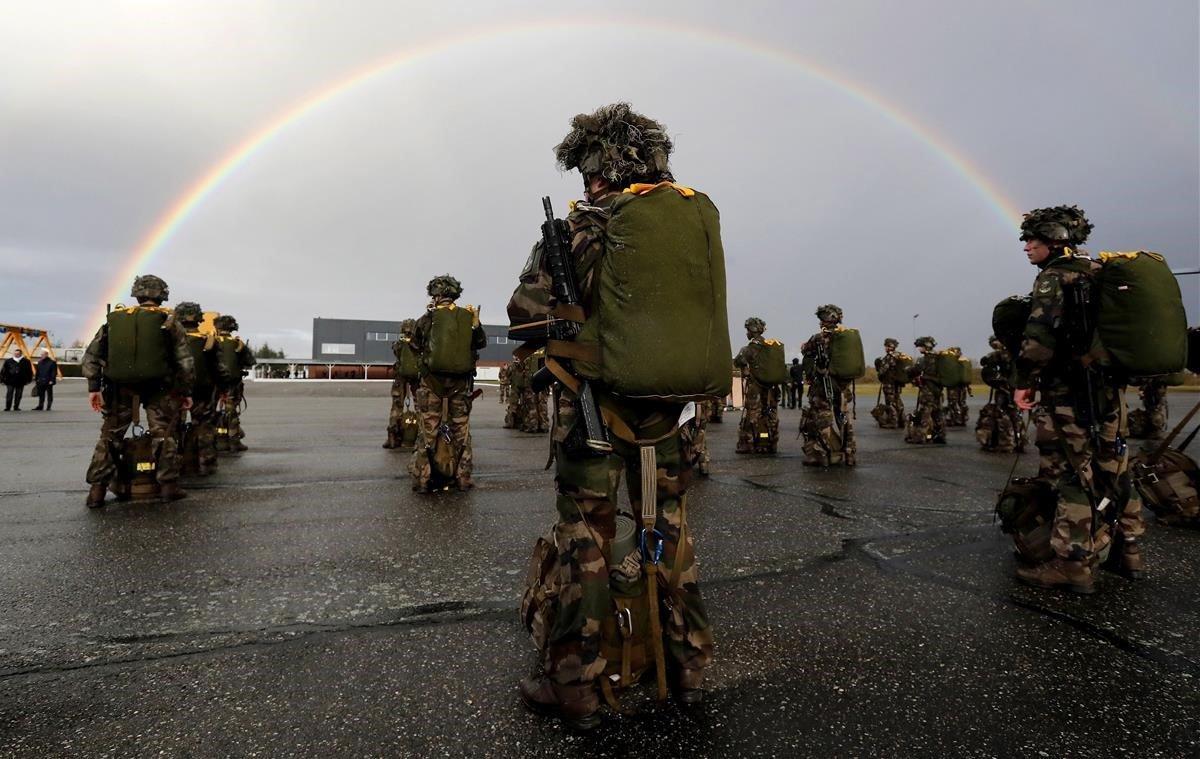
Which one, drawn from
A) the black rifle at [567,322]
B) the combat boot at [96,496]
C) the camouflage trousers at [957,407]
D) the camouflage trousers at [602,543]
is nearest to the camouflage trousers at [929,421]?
the camouflage trousers at [957,407]

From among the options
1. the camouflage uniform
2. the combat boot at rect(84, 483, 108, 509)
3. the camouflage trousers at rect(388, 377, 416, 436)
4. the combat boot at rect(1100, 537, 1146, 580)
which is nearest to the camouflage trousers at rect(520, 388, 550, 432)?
the camouflage trousers at rect(388, 377, 416, 436)

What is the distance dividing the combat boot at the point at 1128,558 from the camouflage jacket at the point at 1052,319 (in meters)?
1.07

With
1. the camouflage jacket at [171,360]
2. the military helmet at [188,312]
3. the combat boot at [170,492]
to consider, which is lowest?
the combat boot at [170,492]

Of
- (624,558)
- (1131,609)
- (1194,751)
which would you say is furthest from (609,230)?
(1131,609)

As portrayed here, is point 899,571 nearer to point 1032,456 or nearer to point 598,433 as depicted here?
point 598,433

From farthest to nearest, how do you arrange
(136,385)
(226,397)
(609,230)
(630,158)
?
(226,397) < (136,385) < (630,158) < (609,230)

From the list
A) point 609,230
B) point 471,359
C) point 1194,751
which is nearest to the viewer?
point 1194,751

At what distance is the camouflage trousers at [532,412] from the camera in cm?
1466

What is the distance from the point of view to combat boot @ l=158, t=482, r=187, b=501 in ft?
19.7

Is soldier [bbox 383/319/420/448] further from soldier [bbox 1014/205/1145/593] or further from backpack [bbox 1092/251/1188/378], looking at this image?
backpack [bbox 1092/251/1188/378]

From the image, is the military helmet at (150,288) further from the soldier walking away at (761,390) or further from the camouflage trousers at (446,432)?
the soldier walking away at (761,390)

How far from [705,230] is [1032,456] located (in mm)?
10791

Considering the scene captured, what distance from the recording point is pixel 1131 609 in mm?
3246

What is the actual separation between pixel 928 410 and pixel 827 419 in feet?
17.1
